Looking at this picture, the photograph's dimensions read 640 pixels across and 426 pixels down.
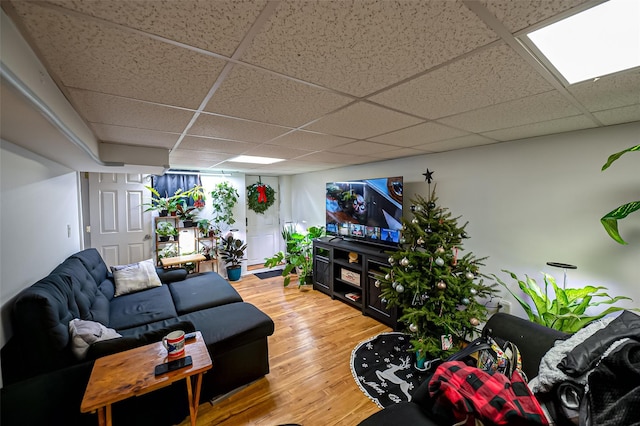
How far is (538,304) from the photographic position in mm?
2025

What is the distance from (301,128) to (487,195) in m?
2.08

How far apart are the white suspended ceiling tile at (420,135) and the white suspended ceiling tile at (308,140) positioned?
0.35 metres

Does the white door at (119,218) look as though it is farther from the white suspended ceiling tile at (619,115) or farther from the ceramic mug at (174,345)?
the white suspended ceiling tile at (619,115)

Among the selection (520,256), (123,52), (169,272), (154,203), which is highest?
(123,52)

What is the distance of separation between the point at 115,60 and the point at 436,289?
8.53 feet

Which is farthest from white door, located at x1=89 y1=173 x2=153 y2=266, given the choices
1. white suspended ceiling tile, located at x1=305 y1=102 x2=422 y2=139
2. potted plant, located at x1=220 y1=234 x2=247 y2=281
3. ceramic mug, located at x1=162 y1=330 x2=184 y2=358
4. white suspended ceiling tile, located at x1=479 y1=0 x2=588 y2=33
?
white suspended ceiling tile, located at x1=479 y1=0 x2=588 y2=33

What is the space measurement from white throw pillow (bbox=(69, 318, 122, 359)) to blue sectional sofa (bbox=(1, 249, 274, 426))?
0.11 feet

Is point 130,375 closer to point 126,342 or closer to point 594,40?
point 126,342

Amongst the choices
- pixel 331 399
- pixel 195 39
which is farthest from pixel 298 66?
pixel 331 399

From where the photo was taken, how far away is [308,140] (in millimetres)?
2307

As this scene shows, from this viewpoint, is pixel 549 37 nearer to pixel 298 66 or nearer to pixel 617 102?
pixel 298 66

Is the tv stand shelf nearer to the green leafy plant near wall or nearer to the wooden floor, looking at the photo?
the wooden floor

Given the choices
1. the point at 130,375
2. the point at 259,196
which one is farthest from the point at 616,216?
the point at 259,196

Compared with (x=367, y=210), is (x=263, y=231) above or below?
below
